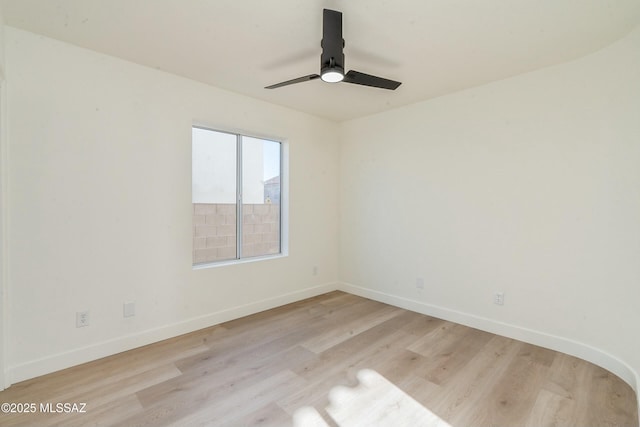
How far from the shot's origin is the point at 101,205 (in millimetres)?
2541

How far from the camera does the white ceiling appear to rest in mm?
1938

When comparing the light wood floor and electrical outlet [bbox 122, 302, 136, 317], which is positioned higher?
electrical outlet [bbox 122, 302, 136, 317]

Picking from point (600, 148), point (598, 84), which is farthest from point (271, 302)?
point (598, 84)

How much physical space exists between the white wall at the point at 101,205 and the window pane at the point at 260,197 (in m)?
0.33

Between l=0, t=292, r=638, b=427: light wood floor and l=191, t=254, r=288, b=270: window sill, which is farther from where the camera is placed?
l=191, t=254, r=288, b=270: window sill

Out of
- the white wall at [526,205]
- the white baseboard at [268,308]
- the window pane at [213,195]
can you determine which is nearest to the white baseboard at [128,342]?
the white baseboard at [268,308]

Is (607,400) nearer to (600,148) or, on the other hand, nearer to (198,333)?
(600,148)

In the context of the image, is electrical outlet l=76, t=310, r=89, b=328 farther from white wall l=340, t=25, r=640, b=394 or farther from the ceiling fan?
white wall l=340, t=25, r=640, b=394

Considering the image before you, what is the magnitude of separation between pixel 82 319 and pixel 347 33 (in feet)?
9.87

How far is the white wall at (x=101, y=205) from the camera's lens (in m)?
2.22

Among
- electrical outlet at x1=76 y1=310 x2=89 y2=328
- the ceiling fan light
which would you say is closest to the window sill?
electrical outlet at x1=76 y1=310 x2=89 y2=328

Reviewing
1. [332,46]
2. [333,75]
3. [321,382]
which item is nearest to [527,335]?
[321,382]

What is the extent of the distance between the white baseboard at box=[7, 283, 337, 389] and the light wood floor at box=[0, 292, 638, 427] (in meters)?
0.07

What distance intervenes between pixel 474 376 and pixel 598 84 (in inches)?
99.2
